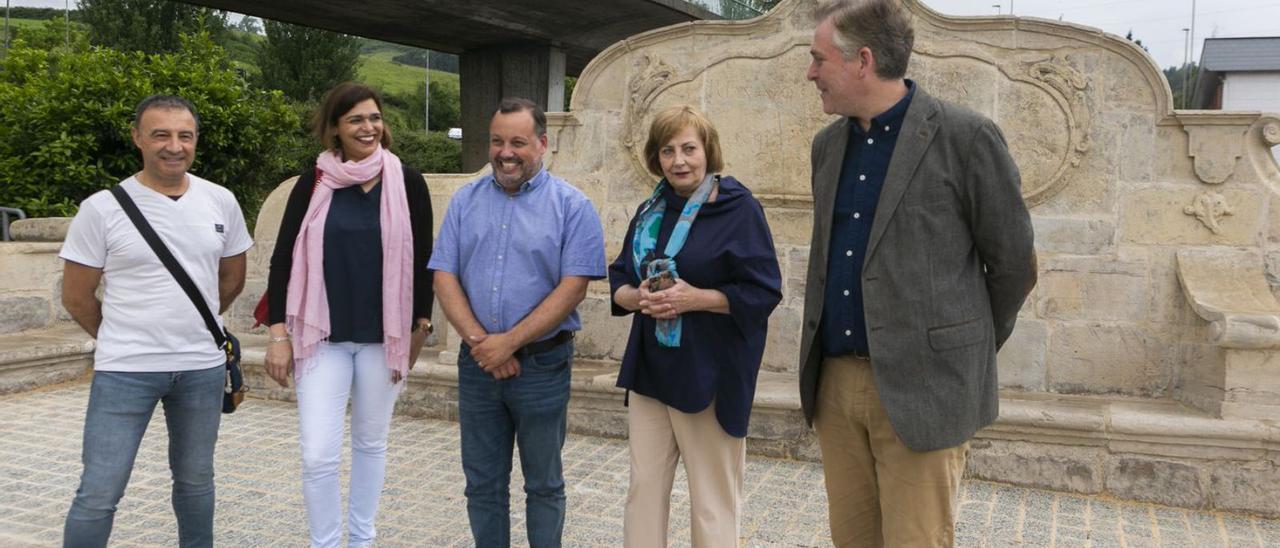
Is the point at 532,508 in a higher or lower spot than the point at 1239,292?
lower

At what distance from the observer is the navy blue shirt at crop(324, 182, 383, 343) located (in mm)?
3387

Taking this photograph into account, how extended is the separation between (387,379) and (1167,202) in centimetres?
448

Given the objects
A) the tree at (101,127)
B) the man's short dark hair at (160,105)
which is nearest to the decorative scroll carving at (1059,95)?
the man's short dark hair at (160,105)

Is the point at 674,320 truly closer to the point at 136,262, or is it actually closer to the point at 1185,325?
the point at 136,262

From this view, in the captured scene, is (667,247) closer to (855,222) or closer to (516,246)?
(516,246)

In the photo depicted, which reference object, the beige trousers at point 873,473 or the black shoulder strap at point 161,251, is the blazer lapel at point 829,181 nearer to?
the beige trousers at point 873,473

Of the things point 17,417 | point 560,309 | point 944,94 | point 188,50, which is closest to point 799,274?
point 944,94

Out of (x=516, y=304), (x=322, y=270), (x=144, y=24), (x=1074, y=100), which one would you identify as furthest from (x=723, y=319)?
(x=144, y=24)

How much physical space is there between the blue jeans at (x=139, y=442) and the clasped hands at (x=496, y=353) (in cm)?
87

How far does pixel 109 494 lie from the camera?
3068 mm

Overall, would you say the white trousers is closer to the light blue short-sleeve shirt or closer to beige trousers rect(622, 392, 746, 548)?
the light blue short-sleeve shirt

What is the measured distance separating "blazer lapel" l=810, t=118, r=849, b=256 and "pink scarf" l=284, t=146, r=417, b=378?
1534 mm

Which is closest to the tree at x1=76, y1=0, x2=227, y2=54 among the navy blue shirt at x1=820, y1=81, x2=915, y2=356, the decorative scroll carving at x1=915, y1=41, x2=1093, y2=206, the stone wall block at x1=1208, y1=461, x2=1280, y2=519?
the decorative scroll carving at x1=915, y1=41, x2=1093, y2=206

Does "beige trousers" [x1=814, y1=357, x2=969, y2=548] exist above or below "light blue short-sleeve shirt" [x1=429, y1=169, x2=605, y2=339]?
below
